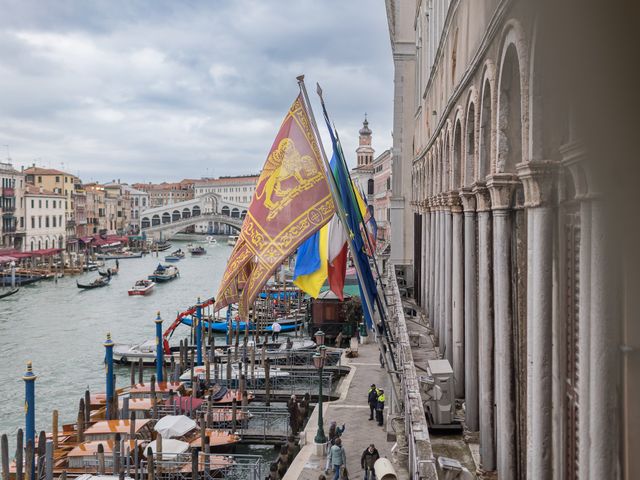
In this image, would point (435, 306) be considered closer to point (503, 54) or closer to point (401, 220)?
point (503, 54)

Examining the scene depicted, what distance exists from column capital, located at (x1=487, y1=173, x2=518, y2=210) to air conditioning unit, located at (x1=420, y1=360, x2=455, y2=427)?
2597mm

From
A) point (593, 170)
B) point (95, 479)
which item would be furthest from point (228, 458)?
point (593, 170)

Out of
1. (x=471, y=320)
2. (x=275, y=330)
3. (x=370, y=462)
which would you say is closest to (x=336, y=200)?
(x=471, y=320)

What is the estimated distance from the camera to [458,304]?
8195mm

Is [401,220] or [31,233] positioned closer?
[401,220]

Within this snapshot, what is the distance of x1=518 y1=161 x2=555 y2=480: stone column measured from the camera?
4.02m

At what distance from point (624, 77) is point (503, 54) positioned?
464 centimetres

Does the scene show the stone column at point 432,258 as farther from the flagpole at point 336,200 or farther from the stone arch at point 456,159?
the flagpole at point 336,200

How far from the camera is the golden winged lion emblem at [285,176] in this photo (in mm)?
8273

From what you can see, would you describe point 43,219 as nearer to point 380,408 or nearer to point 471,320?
point 380,408

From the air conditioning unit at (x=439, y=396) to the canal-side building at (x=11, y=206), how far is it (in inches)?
1758

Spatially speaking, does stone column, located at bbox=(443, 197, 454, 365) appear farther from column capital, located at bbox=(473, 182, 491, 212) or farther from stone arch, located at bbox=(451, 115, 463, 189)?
column capital, located at bbox=(473, 182, 491, 212)

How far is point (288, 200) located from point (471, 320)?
2.50 m

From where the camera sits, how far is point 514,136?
5.17 m
